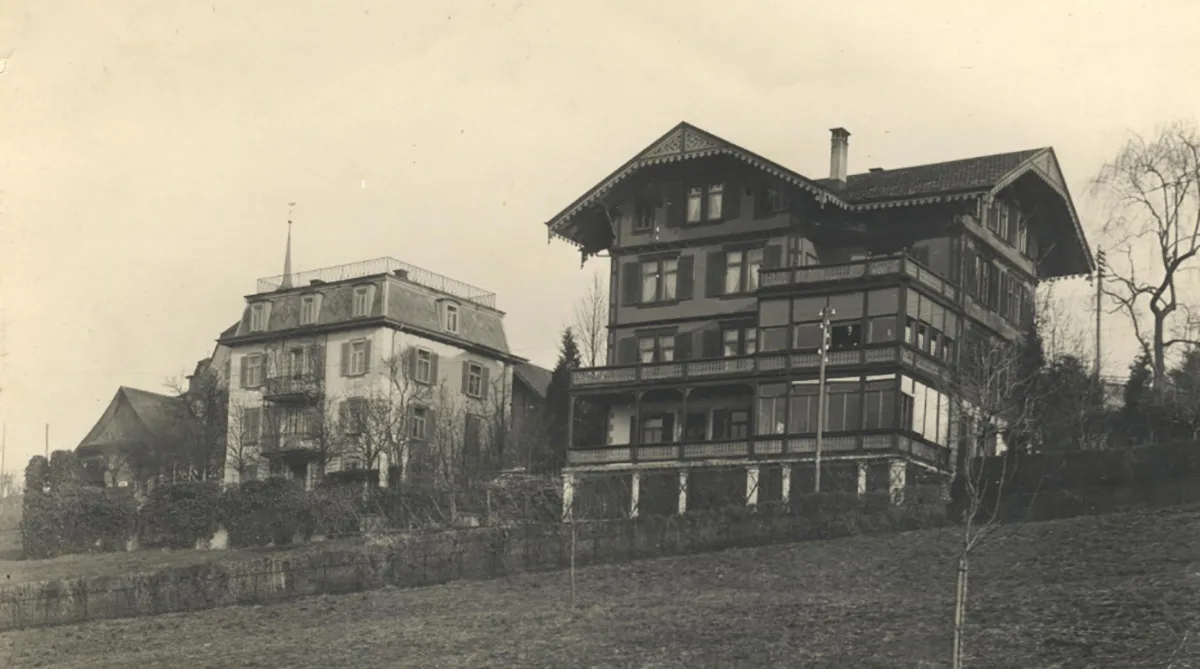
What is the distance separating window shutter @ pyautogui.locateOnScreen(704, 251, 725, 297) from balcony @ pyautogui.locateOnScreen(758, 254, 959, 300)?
384cm

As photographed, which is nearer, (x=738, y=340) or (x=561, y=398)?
(x=738, y=340)

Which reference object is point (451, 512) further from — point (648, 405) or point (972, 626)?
point (972, 626)

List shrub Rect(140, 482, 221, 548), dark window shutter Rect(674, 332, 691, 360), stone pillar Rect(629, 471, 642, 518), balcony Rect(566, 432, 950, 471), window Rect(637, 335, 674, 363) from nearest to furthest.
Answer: balcony Rect(566, 432, 950, 471) → stone pillar Rect(629, 471, 642, 518) → dark window shutter Rect(674, 332, 691, 360) → window Rect(637, 335, 674, 363) → shrub Rect(140, 482, 221, 548)

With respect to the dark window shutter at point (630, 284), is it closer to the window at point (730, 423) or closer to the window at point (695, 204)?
the window at point (695, 204)

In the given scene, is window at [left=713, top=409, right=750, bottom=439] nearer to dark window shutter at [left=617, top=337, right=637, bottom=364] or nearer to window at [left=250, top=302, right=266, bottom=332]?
dark window shutter at [left=617, top=337, right=637, bottom=364]

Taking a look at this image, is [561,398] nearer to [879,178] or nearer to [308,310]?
[308,310]

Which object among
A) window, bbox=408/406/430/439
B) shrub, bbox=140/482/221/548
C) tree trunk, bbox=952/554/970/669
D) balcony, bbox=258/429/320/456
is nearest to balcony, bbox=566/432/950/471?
window, bbox=408/406/430/439

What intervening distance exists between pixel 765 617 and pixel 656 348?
91.8 feet

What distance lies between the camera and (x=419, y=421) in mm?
70562

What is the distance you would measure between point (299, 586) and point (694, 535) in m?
11.1

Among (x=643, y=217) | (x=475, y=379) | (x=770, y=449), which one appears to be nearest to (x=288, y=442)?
(x=475, y=379)

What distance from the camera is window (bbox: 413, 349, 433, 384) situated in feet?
234

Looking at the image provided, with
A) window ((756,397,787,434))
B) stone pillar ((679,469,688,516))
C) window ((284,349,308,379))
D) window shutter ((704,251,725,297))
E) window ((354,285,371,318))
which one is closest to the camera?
window ((756,397,787,434))

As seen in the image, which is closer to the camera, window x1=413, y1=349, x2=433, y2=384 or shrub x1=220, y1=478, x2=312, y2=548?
shrub x1=220, y1=478, x2=312, y2=548
